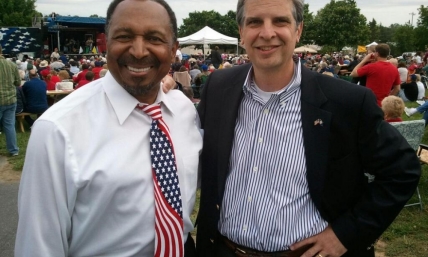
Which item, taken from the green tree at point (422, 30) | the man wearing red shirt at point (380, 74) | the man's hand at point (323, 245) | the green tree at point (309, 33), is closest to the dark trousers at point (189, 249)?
the man's hand at point (323, 245)

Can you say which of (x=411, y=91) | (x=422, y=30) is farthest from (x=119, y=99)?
(x=422, y=30)

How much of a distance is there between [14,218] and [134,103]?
384 cm

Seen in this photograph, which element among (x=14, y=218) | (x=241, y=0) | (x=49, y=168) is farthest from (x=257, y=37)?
(x=14, y=218)

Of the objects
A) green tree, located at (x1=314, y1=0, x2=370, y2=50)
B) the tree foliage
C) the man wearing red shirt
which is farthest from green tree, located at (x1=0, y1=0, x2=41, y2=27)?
the man wearing red shirt

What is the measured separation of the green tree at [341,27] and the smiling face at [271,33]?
5050 centimetres

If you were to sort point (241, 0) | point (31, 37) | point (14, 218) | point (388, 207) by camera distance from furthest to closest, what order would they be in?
point (31, 37)
point (14, 218)
point (241, 0)
point (388, 207)

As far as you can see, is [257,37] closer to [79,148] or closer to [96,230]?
[79,148]

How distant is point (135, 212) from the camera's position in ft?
5.66

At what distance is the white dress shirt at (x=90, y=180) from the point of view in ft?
5.15

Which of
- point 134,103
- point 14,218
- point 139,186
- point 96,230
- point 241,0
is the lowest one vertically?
point 14,218

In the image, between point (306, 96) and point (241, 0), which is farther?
point (241, 0)

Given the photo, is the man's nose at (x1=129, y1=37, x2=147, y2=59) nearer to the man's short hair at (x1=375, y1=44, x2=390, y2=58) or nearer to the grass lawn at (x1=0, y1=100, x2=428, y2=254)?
the grass lawn at (x1=0, y1=100, x2=428, y2=254)

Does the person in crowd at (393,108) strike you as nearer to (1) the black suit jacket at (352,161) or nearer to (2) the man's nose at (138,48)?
(1) the black suit jacket at (352,161)

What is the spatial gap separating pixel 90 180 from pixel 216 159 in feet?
2.26
